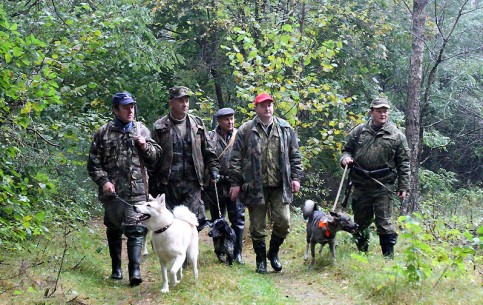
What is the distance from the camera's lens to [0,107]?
6.18 metres

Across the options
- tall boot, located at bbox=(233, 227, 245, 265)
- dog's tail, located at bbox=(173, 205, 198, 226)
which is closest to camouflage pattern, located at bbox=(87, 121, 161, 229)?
dog's tail, located at bbox=(173, 205, 198, 226)

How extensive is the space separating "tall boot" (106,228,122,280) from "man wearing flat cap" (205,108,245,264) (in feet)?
6.23

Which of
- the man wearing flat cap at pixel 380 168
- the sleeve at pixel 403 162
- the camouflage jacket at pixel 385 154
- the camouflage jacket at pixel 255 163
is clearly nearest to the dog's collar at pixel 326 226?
the camouflage jacket at pixel 255 163

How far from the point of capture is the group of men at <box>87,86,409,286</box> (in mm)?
6629

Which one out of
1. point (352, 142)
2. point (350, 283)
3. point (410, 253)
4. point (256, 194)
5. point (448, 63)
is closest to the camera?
point (410, 253)

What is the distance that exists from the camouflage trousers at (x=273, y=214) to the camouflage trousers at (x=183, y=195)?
29.2 inches

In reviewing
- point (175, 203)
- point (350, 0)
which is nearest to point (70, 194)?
point (175, 203)

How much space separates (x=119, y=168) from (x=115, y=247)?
1.11 metres

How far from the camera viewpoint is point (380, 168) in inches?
299

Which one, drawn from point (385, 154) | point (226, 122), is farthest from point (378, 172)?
point (226, 122)

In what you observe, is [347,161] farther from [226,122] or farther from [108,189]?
[108,189]

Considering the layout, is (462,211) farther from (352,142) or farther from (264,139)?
(264,139)

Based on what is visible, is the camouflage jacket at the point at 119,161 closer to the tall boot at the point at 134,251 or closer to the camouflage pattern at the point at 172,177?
the tall boot at the point at 134,251

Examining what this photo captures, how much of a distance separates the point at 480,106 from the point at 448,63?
197cm
